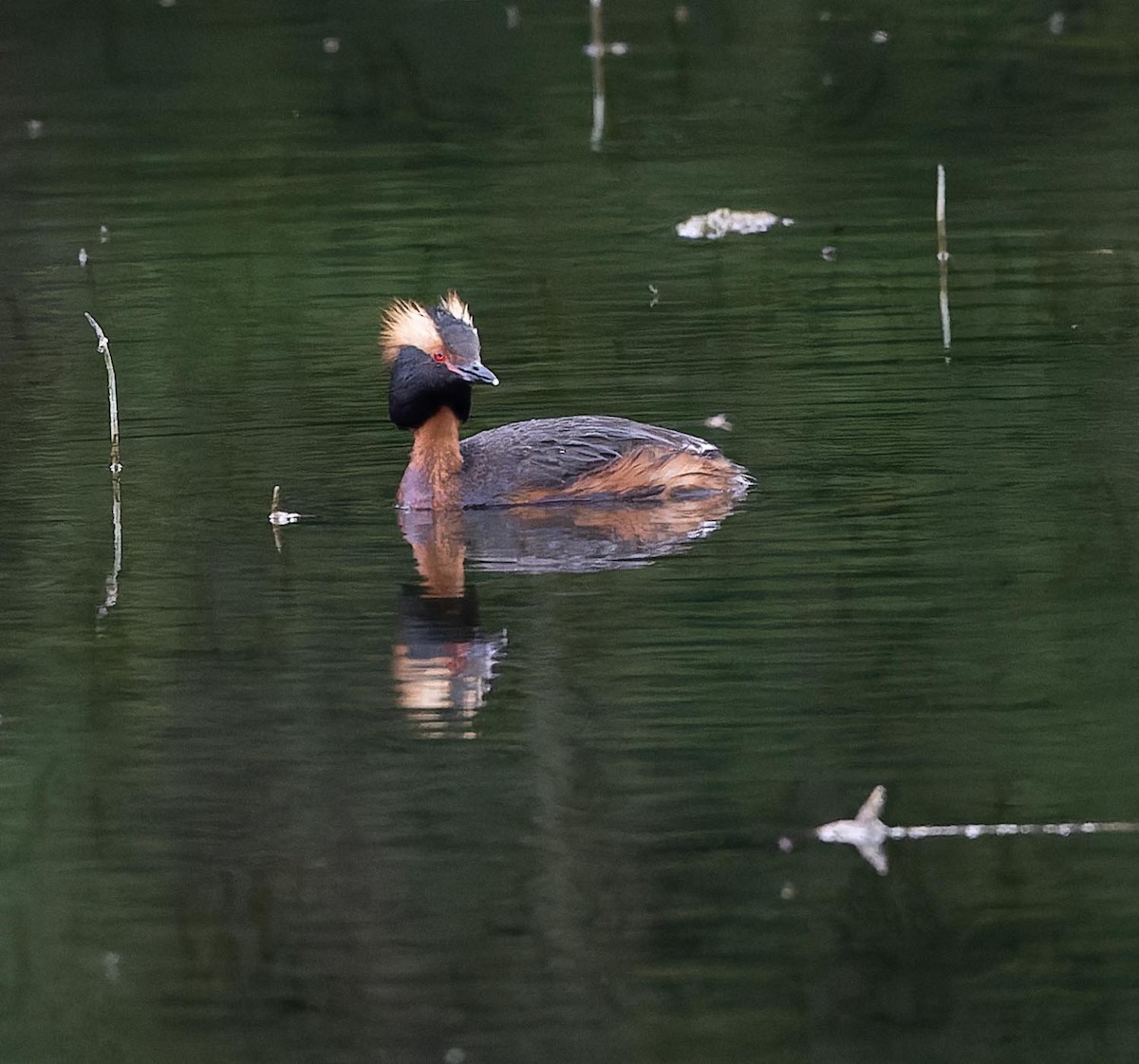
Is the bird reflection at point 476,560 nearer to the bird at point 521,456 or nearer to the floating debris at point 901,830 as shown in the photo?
the bird at point 521,456

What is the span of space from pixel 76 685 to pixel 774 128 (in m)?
14.3

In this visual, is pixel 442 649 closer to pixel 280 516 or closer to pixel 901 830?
pixel 280 516

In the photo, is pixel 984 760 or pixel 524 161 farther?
pixel 524 161

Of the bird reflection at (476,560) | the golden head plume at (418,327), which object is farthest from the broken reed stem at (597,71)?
the bird reflection at (476,560)

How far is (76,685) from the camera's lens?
31.4 ft

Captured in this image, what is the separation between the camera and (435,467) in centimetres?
1203

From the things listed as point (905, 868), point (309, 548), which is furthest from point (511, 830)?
point (309, 548)

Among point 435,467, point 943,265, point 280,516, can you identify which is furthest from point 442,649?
point 943,265

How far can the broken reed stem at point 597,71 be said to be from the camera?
74.8ft

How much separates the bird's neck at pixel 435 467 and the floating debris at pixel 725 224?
678 centimetres

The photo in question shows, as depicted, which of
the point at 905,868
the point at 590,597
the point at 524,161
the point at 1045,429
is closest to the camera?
the point at 905,868

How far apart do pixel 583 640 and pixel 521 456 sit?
95.1 inches

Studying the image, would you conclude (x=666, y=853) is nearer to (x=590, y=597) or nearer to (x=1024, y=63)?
(x=590, y=597)

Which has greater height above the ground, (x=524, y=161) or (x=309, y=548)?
(x=524, y=161)
